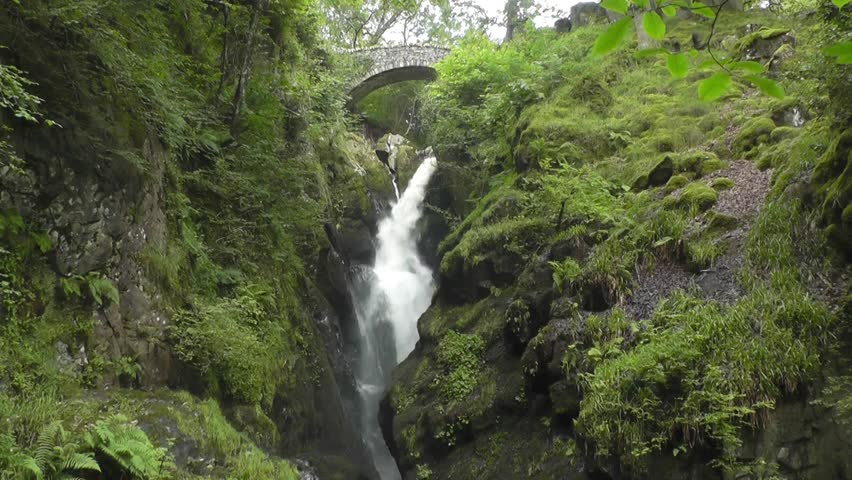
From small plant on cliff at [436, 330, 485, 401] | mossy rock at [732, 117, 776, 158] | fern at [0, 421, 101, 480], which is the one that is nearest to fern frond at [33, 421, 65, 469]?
fern at [0, 421, 101, 480]

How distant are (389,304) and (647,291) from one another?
9.68m

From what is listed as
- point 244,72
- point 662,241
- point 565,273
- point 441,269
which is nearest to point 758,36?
point 662,241

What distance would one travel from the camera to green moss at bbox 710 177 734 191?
7.94m

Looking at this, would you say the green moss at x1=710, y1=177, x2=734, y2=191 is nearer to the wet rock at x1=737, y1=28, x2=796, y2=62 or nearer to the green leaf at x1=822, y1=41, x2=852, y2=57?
the wet rock at x1=737, y1=28, x2=796, y2=62

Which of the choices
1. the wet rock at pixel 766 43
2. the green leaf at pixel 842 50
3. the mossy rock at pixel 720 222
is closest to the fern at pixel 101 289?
the green leaf at pixel 842 50

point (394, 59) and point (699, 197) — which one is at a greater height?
point (394, 59)

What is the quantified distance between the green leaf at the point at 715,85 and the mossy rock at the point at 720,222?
20.5 ft

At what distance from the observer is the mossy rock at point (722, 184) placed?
7946mm

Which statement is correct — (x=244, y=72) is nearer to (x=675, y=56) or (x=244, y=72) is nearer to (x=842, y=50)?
(x=675, y=56)

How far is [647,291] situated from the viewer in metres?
6.84

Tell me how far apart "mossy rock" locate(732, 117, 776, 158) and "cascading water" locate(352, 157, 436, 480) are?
30.0 feet

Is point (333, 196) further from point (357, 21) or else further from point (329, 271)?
point (357, 21)

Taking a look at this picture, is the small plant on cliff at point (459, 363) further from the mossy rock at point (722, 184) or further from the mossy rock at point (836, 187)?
the mossy rock at point (836, 187)

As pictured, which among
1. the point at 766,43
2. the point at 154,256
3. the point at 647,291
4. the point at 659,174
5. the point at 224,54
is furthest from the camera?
the point at 766,43
